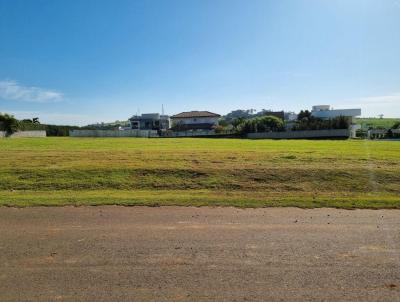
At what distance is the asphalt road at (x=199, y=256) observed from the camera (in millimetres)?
4867

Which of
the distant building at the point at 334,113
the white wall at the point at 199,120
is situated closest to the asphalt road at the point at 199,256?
the distant building at the point at 334,113

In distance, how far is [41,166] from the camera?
15.2 metres

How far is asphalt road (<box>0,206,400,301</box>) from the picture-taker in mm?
4867

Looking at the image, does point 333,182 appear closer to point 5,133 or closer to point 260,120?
point 5,133

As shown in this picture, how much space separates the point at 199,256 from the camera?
19.8 feet

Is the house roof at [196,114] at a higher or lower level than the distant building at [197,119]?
higher

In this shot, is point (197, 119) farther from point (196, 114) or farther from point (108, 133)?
point (108, 133)

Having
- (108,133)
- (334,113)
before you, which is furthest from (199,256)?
(334,113)

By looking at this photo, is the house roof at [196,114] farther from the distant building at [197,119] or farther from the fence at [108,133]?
the fence at [108,133]

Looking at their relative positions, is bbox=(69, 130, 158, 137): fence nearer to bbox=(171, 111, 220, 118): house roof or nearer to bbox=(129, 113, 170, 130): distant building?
bbox=(171, 111, 220, 118): house roof

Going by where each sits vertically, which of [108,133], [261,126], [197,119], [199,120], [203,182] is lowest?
[203,182]

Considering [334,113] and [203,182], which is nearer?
[203,182]

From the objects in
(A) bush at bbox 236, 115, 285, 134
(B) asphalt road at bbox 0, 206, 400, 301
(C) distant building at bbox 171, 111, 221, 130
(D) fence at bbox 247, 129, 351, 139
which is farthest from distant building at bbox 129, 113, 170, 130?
(B) asphalt road at bbox 0, 206, 400, 301

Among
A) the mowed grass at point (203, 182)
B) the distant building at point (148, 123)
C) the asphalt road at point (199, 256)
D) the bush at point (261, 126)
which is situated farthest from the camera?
the distant building at point (148, 123)
